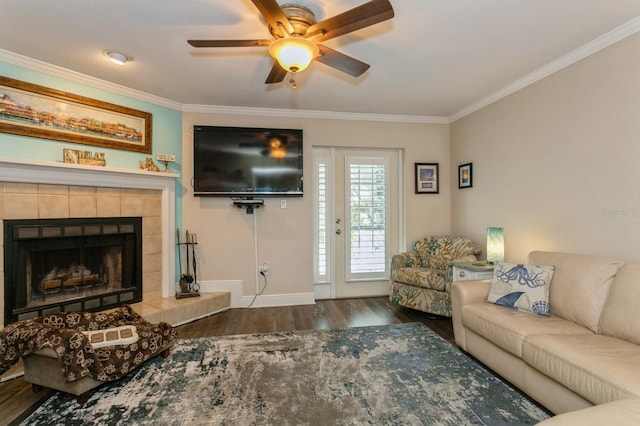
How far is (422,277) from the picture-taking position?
132 inches

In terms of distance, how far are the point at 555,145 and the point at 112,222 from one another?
427cm

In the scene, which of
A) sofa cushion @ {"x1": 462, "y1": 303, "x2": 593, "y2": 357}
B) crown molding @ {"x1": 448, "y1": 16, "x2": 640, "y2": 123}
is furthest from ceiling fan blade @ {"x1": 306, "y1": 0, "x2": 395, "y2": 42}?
sofa cushion @ {"x1": 462, "y1": 303, "x2": 593, "y2": 357}

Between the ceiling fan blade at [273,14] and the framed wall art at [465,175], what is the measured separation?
298 cm

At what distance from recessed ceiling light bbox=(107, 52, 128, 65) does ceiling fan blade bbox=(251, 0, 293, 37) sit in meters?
1.62

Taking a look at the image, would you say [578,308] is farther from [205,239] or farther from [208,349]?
[205,239]

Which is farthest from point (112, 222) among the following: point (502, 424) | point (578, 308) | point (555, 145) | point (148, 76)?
point (555, 145)

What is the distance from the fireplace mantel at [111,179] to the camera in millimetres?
2451

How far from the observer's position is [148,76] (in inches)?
114

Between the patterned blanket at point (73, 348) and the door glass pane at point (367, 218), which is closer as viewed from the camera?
the patterned blanket at point (73, 348)

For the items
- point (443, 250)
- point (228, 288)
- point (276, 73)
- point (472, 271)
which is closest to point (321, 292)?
point (228, 288)

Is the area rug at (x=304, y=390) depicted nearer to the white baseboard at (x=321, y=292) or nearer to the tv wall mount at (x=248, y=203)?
the white baseboard at (x=321, y=292)

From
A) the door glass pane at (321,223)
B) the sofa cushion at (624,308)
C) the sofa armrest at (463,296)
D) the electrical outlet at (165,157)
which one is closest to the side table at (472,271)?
the sofa armrest at (463,296)

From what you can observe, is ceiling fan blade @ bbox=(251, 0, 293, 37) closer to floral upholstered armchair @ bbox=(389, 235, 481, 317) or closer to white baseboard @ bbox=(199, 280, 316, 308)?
floral upholstered armchair @ bbox=(389, 235, 481, 317)

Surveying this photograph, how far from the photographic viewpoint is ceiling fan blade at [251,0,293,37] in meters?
1.46
